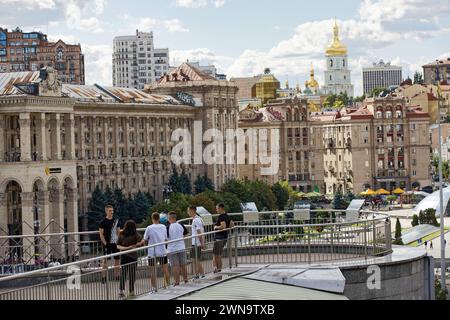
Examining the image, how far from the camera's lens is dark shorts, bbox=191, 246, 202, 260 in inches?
640

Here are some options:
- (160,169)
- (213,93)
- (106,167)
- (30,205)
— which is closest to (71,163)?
(30,205)

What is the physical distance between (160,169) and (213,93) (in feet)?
41.4

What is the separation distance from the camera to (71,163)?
7262cm

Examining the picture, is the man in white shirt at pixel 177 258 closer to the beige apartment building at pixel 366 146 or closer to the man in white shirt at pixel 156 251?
the man in white shirt at pixel 156 251

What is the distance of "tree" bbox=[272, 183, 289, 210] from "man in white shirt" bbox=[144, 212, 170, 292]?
292ft

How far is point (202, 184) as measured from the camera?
102 metres

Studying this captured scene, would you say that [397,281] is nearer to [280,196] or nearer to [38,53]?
[280,196]

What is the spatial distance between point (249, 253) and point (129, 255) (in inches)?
126

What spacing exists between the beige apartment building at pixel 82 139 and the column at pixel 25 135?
6 centimetres

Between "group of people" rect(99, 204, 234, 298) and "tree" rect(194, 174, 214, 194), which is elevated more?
"group of people" rect(99, 204, 234, 298)

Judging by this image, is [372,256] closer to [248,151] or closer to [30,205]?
[30,205]

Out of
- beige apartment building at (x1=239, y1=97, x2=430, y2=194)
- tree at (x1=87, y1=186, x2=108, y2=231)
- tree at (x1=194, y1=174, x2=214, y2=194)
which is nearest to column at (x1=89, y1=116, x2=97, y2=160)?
tree at (x1=87, y1=186, x2=108, y2=231)

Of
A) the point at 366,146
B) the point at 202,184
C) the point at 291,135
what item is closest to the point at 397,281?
the point at 202,184

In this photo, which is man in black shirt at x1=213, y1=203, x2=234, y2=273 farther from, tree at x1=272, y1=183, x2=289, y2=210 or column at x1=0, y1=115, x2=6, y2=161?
tree at x1=272, y1=183, x2=289, y2=210
